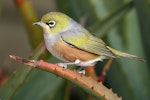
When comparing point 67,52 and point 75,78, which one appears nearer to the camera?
point 75,78

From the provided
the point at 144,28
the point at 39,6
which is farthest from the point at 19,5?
the point at 39,6

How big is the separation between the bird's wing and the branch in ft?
0.52

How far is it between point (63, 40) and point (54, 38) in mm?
21

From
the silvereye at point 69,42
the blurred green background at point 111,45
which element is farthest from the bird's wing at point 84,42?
the blurred green background at point 111,45

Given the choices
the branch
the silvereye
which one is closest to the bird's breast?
the silvereye

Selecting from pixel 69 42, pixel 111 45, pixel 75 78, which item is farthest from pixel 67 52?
pixel 111 45

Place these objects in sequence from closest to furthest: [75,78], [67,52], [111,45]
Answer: [75,78]
[67,52]
[111,45]

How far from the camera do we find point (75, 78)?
872mm

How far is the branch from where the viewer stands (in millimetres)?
845

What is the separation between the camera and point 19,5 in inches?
61.2

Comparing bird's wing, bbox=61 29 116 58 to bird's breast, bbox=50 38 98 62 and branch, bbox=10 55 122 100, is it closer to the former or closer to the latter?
bird's breast, bbox=50 38 98 62

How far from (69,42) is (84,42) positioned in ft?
0.12

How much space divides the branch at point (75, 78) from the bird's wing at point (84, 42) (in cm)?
16

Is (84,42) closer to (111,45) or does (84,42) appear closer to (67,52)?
(67,52)
